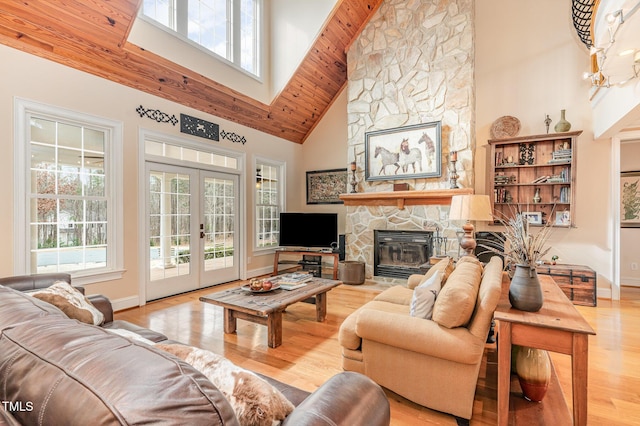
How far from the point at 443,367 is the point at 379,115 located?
435 cm

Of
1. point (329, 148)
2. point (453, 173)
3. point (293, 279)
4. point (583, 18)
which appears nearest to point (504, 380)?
point (293, 279)

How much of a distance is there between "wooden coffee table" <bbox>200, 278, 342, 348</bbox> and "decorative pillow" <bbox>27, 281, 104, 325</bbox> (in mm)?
1006

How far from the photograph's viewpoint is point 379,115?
528 cm

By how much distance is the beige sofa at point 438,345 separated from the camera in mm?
1731

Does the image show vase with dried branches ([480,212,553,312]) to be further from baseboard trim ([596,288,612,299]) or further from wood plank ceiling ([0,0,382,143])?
wood plank ceiling ([0,0,382,143])

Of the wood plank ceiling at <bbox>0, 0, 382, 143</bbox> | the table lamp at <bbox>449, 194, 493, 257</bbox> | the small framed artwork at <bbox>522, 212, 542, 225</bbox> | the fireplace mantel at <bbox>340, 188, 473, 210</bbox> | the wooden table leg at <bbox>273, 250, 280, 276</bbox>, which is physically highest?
the wood plank ceiling at <bbox>0, 0, 382, 143</bbox>

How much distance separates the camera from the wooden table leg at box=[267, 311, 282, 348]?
8.99 ft

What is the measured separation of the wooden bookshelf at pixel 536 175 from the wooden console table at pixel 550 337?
10.6 feet

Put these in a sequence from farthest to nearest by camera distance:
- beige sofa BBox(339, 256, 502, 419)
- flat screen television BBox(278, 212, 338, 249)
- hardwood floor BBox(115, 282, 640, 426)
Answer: flat screen television BBox(278, 212, 338, 249) → hardwood floor BBox(115, 282, 640, 426) → beige sofa BBox(339, 256, 502, 419)

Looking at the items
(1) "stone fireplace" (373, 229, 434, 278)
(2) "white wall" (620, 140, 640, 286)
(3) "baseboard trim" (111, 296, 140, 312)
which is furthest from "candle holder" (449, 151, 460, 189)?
(3) "baseboard trim" (111, 296, 140, 312)

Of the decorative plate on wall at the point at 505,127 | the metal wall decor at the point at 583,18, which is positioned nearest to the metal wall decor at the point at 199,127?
the decorative plate on wall at the point at 505,127

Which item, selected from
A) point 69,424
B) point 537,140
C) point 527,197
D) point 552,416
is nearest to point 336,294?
point 552,416

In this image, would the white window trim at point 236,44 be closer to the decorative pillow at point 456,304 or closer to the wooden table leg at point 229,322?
the wooden table leg at point 229,322

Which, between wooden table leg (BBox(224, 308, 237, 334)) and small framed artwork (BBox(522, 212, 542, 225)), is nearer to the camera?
wooden table leg (BBox(224, 308, 237, 334))
